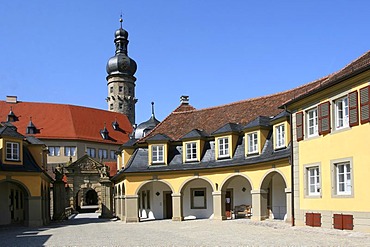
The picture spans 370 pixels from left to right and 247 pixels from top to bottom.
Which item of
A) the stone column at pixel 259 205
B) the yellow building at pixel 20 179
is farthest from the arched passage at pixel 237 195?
the yellow building at pixel 20 179

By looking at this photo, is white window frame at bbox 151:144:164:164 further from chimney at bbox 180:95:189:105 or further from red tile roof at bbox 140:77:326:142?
chimney at bbox 180:95:189:105

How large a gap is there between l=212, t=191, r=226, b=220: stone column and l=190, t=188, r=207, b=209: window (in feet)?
7.80

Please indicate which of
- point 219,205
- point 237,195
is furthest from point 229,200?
point 219,205

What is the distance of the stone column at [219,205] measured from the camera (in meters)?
32.2

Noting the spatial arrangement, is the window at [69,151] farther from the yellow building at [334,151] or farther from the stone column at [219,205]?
the yellow building at [334,151]

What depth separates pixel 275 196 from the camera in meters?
29.7

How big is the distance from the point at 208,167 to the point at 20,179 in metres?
11.0

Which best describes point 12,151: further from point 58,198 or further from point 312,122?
point 312,122

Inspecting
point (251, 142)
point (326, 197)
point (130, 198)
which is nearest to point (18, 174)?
point (130, 198)

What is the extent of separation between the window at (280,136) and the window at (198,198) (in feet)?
29.9

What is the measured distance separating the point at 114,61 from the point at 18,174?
61313 mm

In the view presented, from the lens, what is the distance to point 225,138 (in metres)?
32.2

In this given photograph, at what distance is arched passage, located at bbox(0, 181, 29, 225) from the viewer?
32000mm

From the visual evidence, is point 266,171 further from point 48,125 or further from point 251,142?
point 48,125
